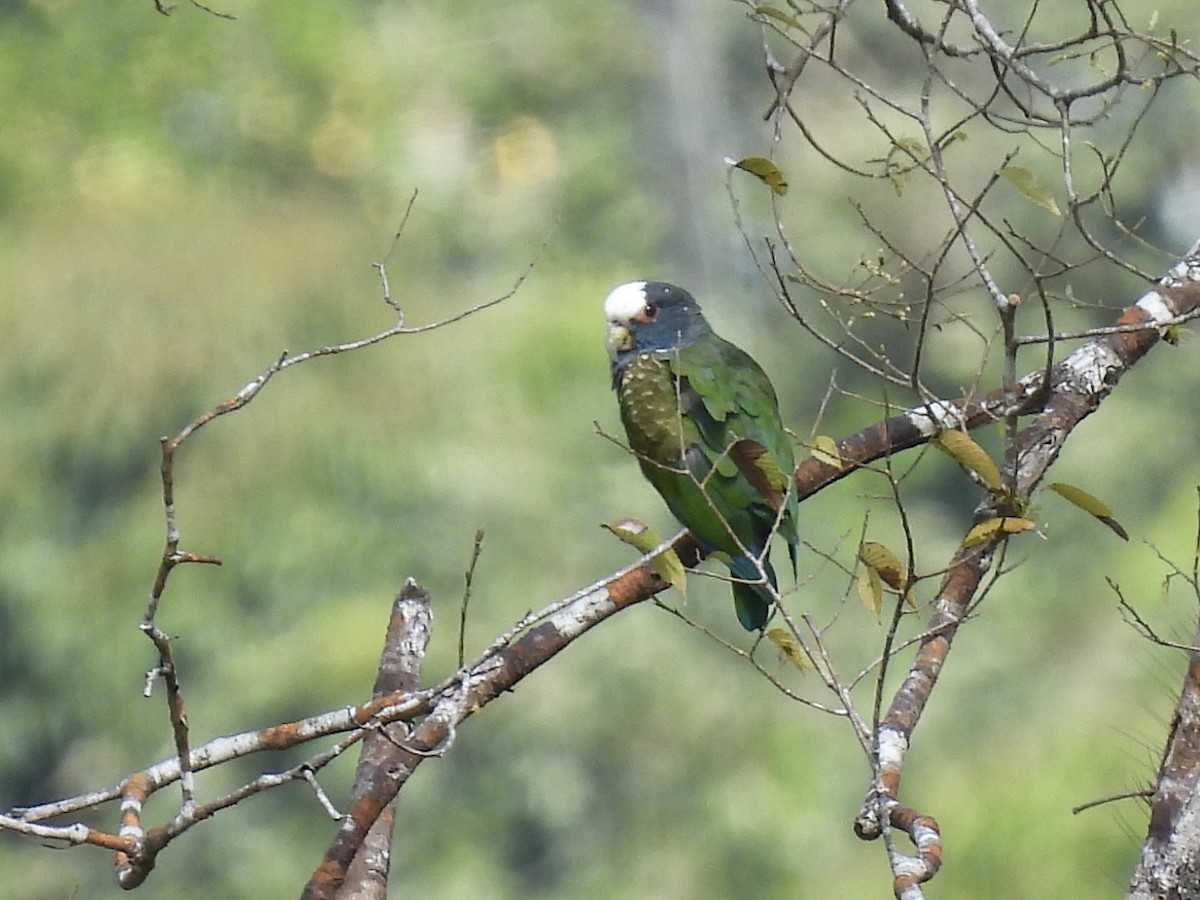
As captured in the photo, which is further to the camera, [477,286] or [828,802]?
[477,286]

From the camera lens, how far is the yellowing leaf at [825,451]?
5.39ft

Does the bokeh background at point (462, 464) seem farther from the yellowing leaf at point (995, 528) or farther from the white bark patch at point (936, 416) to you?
the yellowing leaf at point (995, 528)

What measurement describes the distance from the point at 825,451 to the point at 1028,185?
363mm

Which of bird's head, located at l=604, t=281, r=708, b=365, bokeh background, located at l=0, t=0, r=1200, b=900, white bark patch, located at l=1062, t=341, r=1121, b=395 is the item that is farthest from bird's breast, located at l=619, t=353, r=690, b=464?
bokeh background, located at l=0, t=0, r=1200, b=900

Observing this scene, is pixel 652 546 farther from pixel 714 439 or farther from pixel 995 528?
pixel 714 439

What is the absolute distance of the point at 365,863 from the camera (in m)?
1.85

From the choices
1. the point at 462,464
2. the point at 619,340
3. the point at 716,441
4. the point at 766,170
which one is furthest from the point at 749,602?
the point at 462,464

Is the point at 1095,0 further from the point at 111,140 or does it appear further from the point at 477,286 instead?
the point at 111,140

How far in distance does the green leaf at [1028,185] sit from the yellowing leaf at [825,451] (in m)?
0.33

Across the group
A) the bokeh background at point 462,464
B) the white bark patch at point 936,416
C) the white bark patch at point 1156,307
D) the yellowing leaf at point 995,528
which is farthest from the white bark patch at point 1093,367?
the bokeh background at point 462,464

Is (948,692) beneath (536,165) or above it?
beneath

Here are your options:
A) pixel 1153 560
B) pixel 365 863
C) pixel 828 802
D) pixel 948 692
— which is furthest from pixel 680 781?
pixel 365 863

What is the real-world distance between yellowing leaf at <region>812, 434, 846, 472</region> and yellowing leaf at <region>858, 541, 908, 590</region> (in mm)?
149

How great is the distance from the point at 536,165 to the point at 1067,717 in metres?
3.03
